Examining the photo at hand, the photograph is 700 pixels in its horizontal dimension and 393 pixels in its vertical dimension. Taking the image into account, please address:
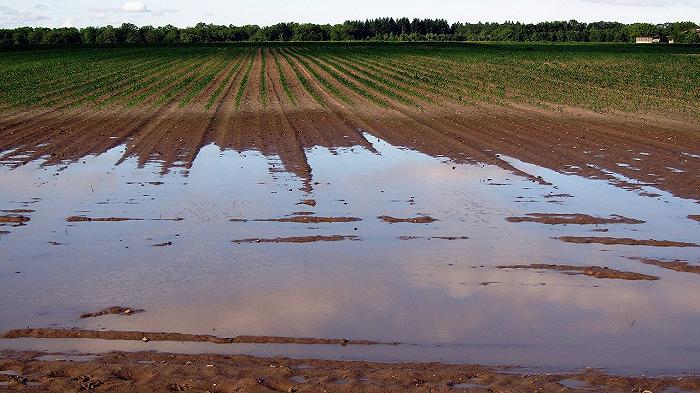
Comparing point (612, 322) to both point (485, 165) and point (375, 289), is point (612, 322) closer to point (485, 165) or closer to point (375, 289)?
point (375, 289)

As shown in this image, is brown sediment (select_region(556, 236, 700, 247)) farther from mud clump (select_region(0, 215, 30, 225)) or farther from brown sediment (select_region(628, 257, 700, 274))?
mud clump (select_region(0, 215, 30, 225))

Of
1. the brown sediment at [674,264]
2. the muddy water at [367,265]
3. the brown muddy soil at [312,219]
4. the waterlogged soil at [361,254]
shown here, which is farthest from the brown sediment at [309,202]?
the brown sediment at [674,264]

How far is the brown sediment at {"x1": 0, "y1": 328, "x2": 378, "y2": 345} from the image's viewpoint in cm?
826

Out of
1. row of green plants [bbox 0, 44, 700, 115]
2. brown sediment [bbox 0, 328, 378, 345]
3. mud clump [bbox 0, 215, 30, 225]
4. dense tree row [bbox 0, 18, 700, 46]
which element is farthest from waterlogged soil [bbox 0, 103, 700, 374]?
dense tree row [bbox 0, 18, 700, 46]

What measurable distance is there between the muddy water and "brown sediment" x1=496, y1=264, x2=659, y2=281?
18 cm

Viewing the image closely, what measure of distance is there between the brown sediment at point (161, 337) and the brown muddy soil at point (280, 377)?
517 millimetres

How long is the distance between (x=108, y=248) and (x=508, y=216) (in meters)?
5.99

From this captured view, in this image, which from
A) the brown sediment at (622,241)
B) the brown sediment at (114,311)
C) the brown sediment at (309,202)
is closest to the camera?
the brown sediment at (114,311)

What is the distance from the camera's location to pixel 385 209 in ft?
47.2

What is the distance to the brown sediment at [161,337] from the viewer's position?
8.26m

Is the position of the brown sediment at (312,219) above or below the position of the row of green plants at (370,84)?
above

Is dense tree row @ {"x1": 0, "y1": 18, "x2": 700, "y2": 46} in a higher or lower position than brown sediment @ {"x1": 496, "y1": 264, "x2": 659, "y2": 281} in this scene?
lower

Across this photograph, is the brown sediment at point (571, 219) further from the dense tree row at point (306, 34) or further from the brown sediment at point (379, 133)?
the dense tree row at point (306, 34)

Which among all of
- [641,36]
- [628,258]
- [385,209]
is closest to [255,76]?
[385,209]
